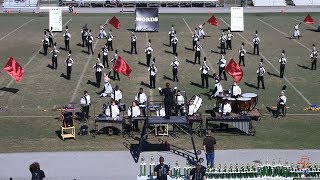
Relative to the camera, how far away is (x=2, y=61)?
109ft

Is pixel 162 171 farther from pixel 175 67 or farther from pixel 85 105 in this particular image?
pixel 175 67

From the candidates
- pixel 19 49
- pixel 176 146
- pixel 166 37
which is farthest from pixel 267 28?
pixel 176 146

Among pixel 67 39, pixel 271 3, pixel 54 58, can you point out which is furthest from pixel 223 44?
pixel 271 3

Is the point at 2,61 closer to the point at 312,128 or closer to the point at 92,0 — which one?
the point at 312,128

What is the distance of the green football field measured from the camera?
2120 centimetres

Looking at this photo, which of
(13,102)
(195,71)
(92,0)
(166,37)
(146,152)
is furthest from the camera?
(92,0)

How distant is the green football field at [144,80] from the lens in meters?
21.2

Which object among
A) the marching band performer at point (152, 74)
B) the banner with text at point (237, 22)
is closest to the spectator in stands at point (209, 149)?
the marching band performer at point (152, 74)

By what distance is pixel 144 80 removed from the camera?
29.5 meters

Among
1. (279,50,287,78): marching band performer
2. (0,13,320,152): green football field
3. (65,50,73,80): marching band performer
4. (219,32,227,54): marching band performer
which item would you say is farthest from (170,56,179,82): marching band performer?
(219,32,227,54): marching band performer

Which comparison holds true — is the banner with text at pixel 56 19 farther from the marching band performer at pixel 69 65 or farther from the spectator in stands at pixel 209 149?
the spectator in stands at pixel 209 149

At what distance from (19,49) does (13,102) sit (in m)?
11.4

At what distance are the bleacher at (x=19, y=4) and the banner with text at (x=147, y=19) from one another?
20257 mm

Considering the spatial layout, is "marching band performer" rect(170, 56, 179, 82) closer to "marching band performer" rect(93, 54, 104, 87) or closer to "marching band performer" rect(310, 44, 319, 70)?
"marching band performer" rect(93, 54, 104, 87)
